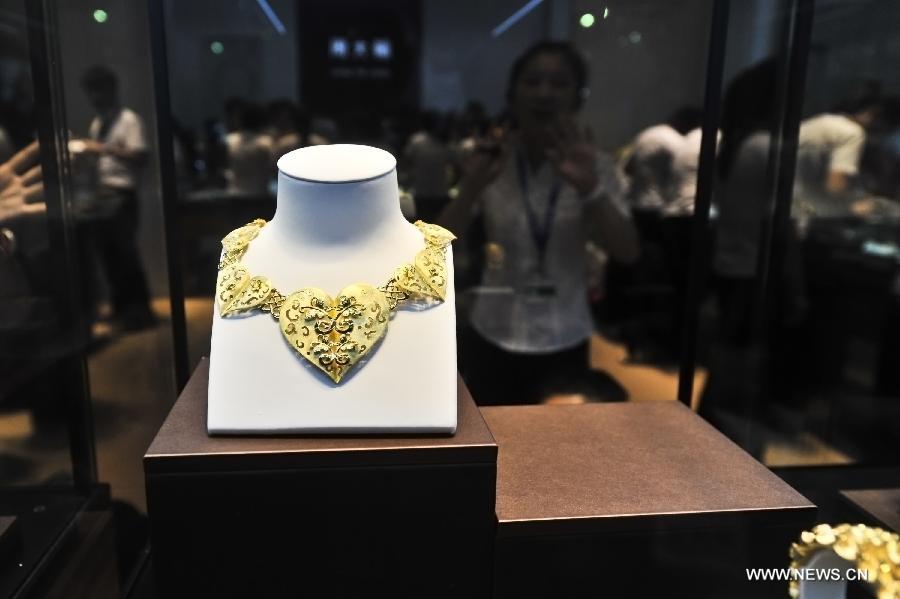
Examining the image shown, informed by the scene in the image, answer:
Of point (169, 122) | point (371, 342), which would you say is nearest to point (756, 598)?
point (371, 342)

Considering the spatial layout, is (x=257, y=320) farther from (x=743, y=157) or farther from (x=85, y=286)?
(x=743, y=157)

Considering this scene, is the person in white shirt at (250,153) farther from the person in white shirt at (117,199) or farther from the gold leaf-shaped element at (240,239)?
the gold leaf-shaped element at (240,239)

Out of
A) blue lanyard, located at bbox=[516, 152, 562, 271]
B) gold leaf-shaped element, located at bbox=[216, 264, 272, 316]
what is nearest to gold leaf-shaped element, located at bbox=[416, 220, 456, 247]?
gold leaf-shaped element, located at bbox=[216, 264, 272, 316]

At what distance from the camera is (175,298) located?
1.34 meters

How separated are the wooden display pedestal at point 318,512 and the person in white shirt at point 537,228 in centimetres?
68

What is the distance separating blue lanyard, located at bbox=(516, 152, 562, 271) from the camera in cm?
144

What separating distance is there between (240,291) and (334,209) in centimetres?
16

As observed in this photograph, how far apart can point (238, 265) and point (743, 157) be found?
123 centimetres

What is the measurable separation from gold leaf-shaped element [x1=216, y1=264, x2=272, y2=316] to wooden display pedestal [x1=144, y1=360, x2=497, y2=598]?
16 centimetres

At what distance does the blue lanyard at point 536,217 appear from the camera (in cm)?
144

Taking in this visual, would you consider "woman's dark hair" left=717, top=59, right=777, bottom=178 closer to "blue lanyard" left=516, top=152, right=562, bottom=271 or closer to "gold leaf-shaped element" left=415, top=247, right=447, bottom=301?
"blue lanyard" left=516, top=152, right=562, bottom=271

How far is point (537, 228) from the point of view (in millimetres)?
1467
